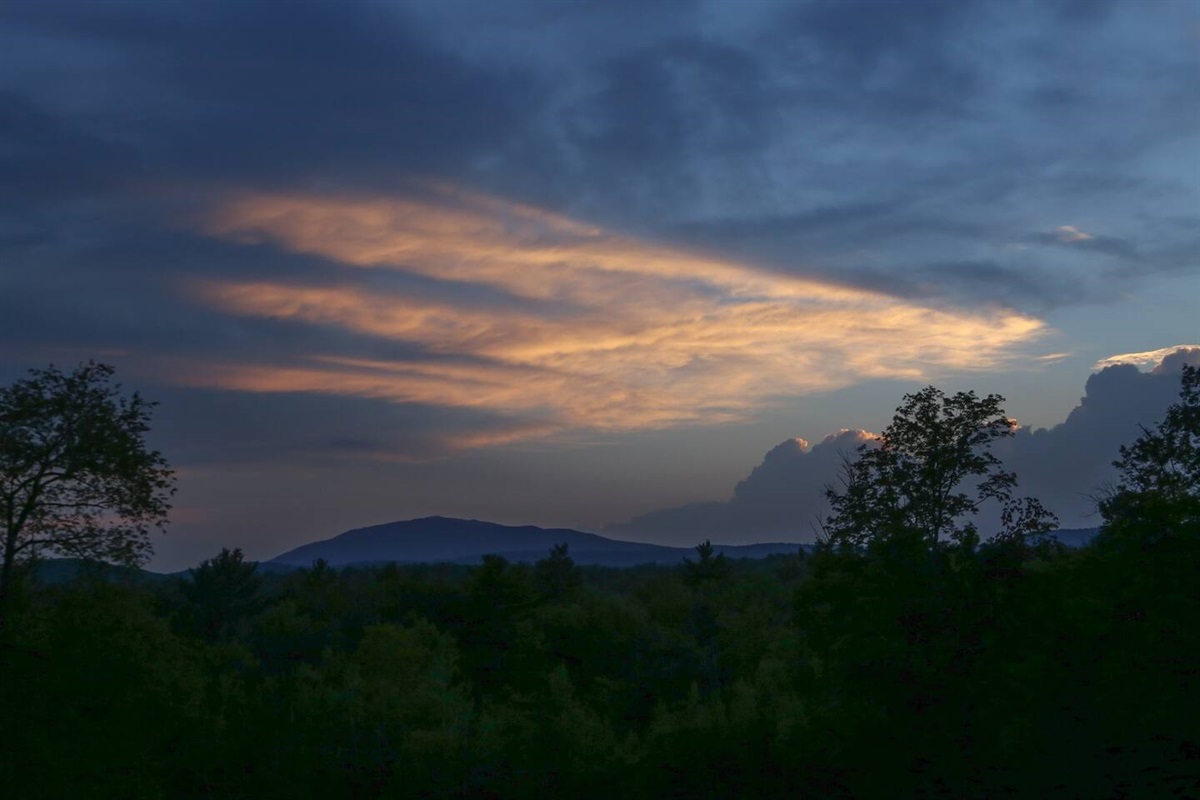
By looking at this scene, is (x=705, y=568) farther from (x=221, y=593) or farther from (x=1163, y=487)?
(x=1163, y=487)

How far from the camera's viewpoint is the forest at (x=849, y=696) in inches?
744

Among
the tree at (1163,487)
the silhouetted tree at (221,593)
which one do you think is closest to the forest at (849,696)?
the tree at (1163,487)

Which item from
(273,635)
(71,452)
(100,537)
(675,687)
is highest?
(71,452)

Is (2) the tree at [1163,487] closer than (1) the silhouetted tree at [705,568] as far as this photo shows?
Yes

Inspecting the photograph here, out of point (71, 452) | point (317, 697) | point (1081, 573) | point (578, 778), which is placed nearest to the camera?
point (1081, 573)

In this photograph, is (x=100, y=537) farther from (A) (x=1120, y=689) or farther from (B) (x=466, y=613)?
(B) (x=466, y=613)

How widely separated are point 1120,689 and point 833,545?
8355mm

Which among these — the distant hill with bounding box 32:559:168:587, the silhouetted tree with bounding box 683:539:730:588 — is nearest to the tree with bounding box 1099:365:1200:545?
the distant hill with bounding box 32:559:168:587

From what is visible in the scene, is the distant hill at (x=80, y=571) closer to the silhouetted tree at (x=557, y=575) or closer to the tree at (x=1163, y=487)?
the tree at (x=1163, y=487)

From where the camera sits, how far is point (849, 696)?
21219 mm

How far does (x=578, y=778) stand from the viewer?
103ft

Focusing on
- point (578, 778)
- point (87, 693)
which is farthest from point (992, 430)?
point (87, 693)

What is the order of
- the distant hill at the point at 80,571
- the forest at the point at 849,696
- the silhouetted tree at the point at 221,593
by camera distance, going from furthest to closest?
the silhouetted tree at the point at 221,593
the distant hill at the point at 80,571
the forest at the point at 849,696

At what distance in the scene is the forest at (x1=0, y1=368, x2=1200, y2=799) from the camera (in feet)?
62.0
